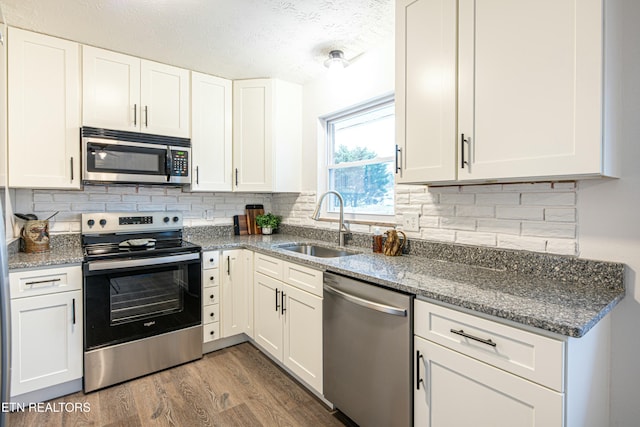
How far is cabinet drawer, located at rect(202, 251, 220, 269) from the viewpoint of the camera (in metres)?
2.61

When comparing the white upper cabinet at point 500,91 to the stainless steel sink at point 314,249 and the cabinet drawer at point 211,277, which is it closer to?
the stainless steel sink at point 314,249

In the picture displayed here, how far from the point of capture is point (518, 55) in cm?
132

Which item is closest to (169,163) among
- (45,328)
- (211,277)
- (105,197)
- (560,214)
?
(105,197)

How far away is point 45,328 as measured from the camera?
2.02 metres

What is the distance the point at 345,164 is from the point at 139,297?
189 cm

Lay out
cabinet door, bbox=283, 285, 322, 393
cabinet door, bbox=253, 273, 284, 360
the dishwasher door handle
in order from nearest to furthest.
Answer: the dishwasher door handle → cabinet door, bbox=283, 285, 322, 393 → cabinet door, bbox=253, 273, 284, 360

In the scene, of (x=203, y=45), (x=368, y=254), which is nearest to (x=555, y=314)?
(x=368, y=254)

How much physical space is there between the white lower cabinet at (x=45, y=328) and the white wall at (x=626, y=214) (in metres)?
2.87

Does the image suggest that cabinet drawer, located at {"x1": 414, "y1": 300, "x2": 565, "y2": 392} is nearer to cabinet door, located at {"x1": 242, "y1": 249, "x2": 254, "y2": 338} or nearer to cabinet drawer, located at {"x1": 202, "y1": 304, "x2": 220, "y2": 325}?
cabinet door, located at {"x1": 242, "y1": 249, "x2": 254, "y2": 338}

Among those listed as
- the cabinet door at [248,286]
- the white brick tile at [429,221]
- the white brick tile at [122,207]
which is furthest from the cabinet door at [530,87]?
the white brick tile at [122,207]

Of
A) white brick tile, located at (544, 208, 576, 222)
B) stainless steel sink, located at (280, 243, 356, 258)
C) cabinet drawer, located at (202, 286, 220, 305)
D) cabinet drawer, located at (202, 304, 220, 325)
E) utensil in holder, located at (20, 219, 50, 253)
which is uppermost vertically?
white brick tile, located at (544, 208, 576, 222)

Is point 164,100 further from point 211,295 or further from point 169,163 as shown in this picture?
point 211,295

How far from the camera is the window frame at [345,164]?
248 centimetres

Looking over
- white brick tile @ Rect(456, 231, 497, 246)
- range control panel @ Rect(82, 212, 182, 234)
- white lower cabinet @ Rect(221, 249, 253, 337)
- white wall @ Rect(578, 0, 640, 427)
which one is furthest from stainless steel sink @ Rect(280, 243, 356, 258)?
white wall @ Rect(578, 0, 640, 427)
